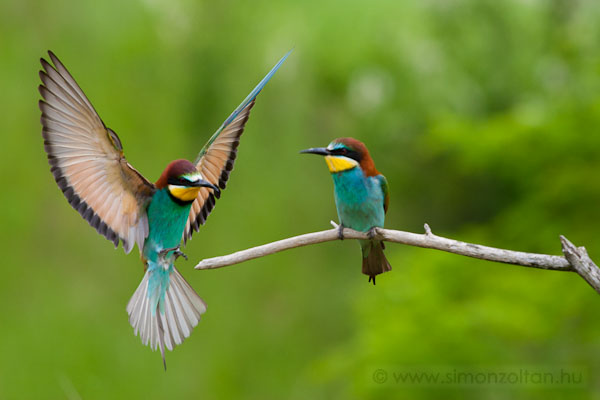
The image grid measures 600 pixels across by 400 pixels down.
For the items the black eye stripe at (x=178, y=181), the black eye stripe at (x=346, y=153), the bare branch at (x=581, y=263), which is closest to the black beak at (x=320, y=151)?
the black eye stripe at (x=346, y=153)

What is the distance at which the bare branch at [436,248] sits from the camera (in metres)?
1.31

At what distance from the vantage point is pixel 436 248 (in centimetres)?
136

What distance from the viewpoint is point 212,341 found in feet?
20.0

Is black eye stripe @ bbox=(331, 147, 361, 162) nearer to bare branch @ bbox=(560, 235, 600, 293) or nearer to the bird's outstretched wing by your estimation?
the bird's outstretched wing

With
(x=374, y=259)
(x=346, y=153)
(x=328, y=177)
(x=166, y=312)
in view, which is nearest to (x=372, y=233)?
(x=374, y=259)

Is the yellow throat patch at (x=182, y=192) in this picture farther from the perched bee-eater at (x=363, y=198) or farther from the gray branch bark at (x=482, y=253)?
the perched bee-eater at (x=363, y=198)

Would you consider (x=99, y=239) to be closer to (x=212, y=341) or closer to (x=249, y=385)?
(x=212, y=341)

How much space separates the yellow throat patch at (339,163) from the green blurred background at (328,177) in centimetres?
281

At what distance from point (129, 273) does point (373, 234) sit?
4.47 m

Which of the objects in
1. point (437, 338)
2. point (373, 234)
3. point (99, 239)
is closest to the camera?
point (373, 234)

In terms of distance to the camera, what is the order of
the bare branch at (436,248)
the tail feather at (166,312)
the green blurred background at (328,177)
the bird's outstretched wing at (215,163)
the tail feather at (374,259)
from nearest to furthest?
1. the tail feather at (166,312)
2. the bare branch at (436,248)
3. the bird's outstretched wing at (215,163)
4. the tail feather at (374,259)
5. the green blurred background at (328,177)

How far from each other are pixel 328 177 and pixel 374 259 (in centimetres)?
485

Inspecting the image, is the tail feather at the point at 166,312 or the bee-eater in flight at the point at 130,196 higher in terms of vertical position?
the bee-eater in flight at the point at 130,196

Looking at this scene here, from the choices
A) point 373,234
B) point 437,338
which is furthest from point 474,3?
point 373,234
